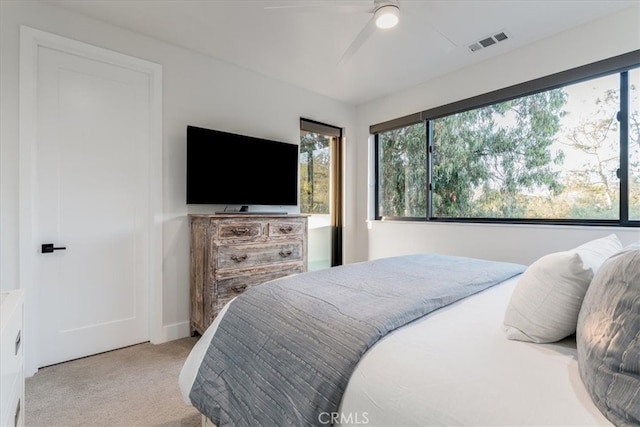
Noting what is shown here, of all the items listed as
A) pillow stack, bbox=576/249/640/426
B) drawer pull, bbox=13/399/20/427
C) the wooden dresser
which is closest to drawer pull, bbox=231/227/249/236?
the wooden dresser

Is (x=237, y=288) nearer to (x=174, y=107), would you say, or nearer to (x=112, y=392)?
(x=112, y=392)

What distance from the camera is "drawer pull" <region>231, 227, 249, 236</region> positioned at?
8.39ft

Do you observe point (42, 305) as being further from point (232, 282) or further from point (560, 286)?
point (560, 286)

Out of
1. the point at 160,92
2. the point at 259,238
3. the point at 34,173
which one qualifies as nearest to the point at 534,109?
the point at 259,238

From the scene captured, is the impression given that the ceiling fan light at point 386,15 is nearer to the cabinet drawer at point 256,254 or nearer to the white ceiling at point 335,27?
the white ceiling at point 335,27

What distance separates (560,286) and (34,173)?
304 cm

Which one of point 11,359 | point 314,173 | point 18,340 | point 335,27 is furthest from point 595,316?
point 314,173

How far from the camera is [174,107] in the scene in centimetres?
272

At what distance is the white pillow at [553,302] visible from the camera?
0.86 meters

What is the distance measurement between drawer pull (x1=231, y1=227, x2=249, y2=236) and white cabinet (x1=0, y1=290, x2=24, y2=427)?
1.49m

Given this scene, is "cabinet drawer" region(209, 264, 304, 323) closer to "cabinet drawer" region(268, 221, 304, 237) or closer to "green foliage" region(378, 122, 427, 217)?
"cabinet drawer" region(268, 221, 304, 237)

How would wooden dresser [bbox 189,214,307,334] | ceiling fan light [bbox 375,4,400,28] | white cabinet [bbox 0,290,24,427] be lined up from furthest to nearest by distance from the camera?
1. wooden dresser [bbox 189,214,307,334]
2. ceiling fan light [bbox 375,4,400,28]
3. white cabinet [bbox 0,290,24,427]

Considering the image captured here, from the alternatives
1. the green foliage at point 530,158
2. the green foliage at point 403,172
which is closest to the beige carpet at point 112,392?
the green foliage at point 403,172

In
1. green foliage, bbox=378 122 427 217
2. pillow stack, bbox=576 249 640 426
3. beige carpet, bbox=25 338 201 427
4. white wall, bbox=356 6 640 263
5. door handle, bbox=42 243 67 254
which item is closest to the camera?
pillow stack, bbox=576 249 640 426
